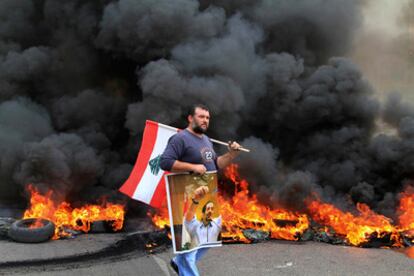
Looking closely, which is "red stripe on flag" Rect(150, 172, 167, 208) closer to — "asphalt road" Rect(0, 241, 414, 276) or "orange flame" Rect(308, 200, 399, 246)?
"asphalt road" Rect(0, 241, 414, 276)

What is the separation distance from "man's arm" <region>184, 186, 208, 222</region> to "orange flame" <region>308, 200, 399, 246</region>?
4.45 m

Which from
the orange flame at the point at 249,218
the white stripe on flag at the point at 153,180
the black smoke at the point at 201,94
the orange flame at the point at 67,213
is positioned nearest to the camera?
the white stripe on flag at the point at 153,180

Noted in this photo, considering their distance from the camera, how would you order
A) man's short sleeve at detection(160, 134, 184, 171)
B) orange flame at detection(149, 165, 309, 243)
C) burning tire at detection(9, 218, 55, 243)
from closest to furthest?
1. man's short sleeve at detection(160, 134, 184, 171)
2. burning tire at detection(9, 218, 55, 243)
3. orange flame at detection(149, 165, 309, 243)

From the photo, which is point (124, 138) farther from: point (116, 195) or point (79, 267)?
point (79, 267)

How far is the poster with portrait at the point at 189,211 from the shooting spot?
4133 millimetres

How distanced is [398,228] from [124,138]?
745cm

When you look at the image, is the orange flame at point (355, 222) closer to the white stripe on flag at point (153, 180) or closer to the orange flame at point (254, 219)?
the orange flame at point (254, 219)

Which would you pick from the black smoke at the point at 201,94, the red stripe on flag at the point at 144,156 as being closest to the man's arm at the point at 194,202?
the red stripe on flag at the point at 144,156

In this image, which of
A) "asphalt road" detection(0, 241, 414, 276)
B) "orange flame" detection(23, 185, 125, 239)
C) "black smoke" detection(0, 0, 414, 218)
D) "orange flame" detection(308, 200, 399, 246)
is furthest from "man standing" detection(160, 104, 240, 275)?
"black smoke" detection(0, 0, 414, 218)

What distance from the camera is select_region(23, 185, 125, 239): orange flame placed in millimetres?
8608

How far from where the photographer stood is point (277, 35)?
520 inches

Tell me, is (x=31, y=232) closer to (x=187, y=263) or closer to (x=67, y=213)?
(x=67, y=213)

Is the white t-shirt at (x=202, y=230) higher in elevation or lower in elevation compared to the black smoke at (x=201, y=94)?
lower

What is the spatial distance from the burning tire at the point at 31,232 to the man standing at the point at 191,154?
4.03 metres
